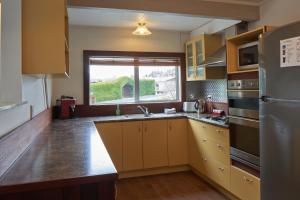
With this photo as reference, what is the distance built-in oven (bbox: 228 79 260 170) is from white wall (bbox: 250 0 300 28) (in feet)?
2.69

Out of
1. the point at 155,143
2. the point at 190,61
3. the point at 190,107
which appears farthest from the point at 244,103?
the point at 190,61

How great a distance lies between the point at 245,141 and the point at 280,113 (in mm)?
774

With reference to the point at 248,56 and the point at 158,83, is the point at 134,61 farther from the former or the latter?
the point at 248,56

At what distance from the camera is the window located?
14.1ft

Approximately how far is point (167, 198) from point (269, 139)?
1.49 metres

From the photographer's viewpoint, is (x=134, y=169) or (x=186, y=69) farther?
(x=186, y=69)

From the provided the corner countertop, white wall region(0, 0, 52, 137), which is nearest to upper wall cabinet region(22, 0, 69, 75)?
white wall region(0, 0, 52, 137)

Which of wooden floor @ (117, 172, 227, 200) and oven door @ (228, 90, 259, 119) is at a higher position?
oven door @ (228, 90, 259, 119)

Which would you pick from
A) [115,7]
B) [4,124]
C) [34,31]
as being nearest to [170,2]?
[115,7]

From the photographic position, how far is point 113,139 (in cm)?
368

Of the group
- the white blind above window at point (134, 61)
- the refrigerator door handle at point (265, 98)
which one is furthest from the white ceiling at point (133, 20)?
the refrigerator door handle at point (265, 98)

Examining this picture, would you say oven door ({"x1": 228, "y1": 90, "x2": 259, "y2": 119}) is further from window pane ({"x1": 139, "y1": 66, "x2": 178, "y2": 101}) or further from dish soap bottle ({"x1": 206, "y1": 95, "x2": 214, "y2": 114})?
window pane ({"x1": 139, "y1": 66, "x2": 178, "y2": 101})

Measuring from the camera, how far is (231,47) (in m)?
2.98

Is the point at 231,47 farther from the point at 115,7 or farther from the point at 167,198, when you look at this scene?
the point at 167,198
